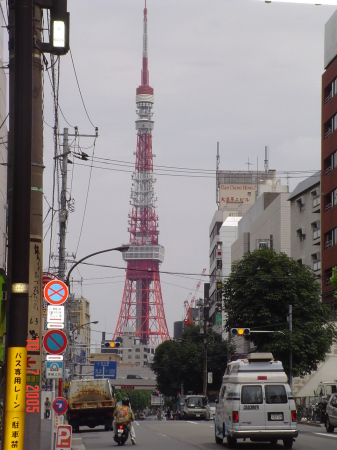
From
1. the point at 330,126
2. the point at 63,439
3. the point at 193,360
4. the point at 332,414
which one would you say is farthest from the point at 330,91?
the point at 63,439

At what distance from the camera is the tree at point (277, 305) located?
2195 inches

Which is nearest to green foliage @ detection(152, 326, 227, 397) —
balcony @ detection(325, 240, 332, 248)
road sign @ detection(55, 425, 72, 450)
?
balcony @ detection(325, 240, 332, 248)

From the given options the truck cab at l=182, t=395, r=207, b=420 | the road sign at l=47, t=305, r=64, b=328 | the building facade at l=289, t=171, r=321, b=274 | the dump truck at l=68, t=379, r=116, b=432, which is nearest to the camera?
the road sign at l=47, t=305, r=64, b=328

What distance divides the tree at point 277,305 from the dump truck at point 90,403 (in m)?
15.1

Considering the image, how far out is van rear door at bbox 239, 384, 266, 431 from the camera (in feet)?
86.2

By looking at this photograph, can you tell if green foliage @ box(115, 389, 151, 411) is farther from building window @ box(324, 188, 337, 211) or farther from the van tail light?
the van tail light

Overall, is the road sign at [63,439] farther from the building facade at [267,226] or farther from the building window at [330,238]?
the building facade at [267,226]

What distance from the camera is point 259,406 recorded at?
26.5 meters

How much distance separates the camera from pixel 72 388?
142ft

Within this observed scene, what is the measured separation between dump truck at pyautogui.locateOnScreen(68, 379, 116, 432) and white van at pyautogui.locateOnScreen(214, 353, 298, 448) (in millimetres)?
15814

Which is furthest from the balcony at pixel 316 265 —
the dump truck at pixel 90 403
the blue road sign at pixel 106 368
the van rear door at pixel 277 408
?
the van rear door at pixel 277 408

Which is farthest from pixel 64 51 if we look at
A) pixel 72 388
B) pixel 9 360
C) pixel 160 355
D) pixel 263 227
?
pixel 160 355

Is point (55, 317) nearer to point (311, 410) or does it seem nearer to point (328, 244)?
point (311, 410)

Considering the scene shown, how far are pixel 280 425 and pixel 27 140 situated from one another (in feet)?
65.9
